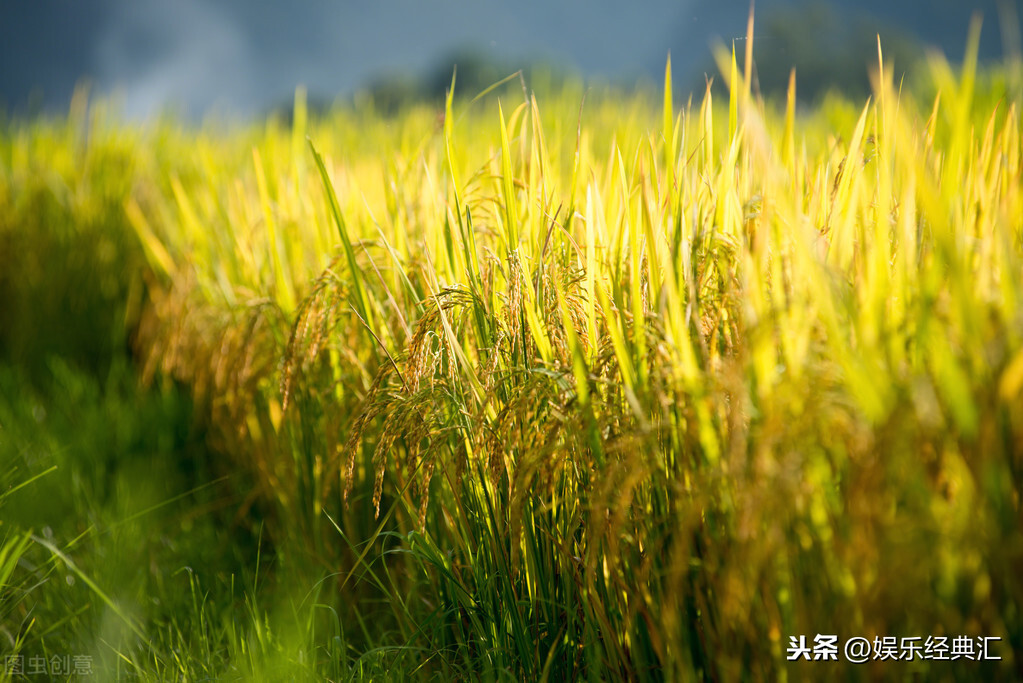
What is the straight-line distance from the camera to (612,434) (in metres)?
0.84

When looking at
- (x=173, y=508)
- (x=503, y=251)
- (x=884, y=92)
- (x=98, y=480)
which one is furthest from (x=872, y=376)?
(x=98, y=480)

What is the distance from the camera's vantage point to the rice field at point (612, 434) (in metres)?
0.59

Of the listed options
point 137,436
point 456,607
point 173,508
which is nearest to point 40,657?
point 173,508

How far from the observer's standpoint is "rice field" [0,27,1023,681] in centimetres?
59

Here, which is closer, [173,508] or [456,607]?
[456,607]

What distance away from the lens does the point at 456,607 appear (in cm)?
101

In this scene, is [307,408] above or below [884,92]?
below

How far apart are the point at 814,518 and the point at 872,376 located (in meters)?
0.16

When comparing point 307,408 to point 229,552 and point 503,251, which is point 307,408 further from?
point 503,251

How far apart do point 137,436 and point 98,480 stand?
0.36 meters

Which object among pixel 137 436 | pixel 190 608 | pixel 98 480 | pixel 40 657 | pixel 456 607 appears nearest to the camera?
pixel 456 607

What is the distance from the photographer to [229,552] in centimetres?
156

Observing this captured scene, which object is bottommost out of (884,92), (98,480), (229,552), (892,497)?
(229,552)

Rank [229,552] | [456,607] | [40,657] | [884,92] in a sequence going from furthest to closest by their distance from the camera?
[229,552] < [40,657] < [456,607] < [884,92]
